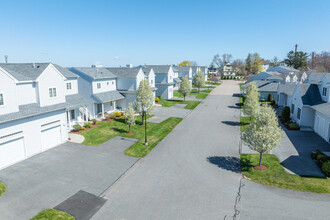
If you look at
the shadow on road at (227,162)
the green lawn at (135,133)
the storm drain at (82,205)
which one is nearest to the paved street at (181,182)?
the shadow on road at (227,162)

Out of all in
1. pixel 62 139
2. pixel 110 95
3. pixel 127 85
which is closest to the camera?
pixel 62 139

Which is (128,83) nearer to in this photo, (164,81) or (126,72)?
(126,72)

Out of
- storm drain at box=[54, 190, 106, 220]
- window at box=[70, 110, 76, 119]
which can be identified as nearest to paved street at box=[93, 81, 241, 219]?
A: storm drain at box=[54, 190, 106, 220]

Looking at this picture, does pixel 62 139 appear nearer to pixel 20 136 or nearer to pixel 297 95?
pixel 20 136

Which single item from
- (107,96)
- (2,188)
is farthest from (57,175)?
(107,96)

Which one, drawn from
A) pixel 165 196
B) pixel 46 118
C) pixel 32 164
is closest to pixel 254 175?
pixel 165 196

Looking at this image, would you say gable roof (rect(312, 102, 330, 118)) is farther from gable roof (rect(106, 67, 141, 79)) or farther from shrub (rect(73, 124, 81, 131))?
shrub (rect(73, 124, 81, 131))

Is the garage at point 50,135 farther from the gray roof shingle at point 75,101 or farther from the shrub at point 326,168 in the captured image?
the shrub at point 326,168
